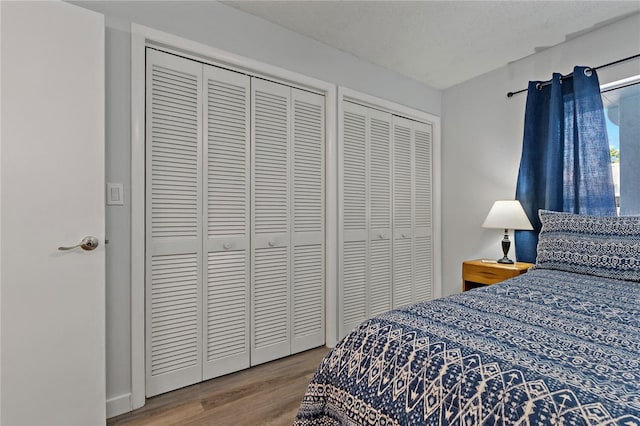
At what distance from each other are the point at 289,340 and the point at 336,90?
80.7 inches

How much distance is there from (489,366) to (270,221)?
1752 millimetres

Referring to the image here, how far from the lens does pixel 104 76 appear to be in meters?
1.64

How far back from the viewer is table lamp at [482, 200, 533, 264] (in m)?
2.59

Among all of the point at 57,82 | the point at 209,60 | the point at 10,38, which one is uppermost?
the point at 209,60

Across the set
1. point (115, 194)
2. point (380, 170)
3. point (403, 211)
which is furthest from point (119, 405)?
point (403, 211)

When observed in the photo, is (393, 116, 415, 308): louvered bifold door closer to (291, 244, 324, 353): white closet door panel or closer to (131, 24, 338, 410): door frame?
(291, 244, 324, 353): white closet door panel

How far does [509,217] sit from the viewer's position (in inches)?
103

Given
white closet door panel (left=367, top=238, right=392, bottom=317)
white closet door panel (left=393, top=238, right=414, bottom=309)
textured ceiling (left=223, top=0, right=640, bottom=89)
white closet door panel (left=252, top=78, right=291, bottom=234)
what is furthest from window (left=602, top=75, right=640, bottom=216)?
white closet door panel (left=252, top=78, right=291, bottom=234)

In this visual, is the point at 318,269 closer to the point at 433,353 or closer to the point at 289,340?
the point at 289,340

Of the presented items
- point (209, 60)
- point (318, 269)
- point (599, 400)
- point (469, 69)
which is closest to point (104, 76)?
point (209, 60)

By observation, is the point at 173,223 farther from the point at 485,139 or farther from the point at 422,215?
the point at 485,139

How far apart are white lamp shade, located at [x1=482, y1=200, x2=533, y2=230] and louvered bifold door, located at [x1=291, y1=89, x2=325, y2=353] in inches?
57.6

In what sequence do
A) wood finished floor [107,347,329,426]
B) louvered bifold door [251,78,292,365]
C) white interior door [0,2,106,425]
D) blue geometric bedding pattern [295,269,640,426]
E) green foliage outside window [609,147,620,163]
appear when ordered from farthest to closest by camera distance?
green foliage outside window [609,147,620,163], louvered bifold door [251,78,292,365], wood finished floor [107,347,329,426], white interior door [0,2,106,425], blue geometric bedding pattern [295,269,640,426]

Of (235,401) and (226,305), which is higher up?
(226,305)
